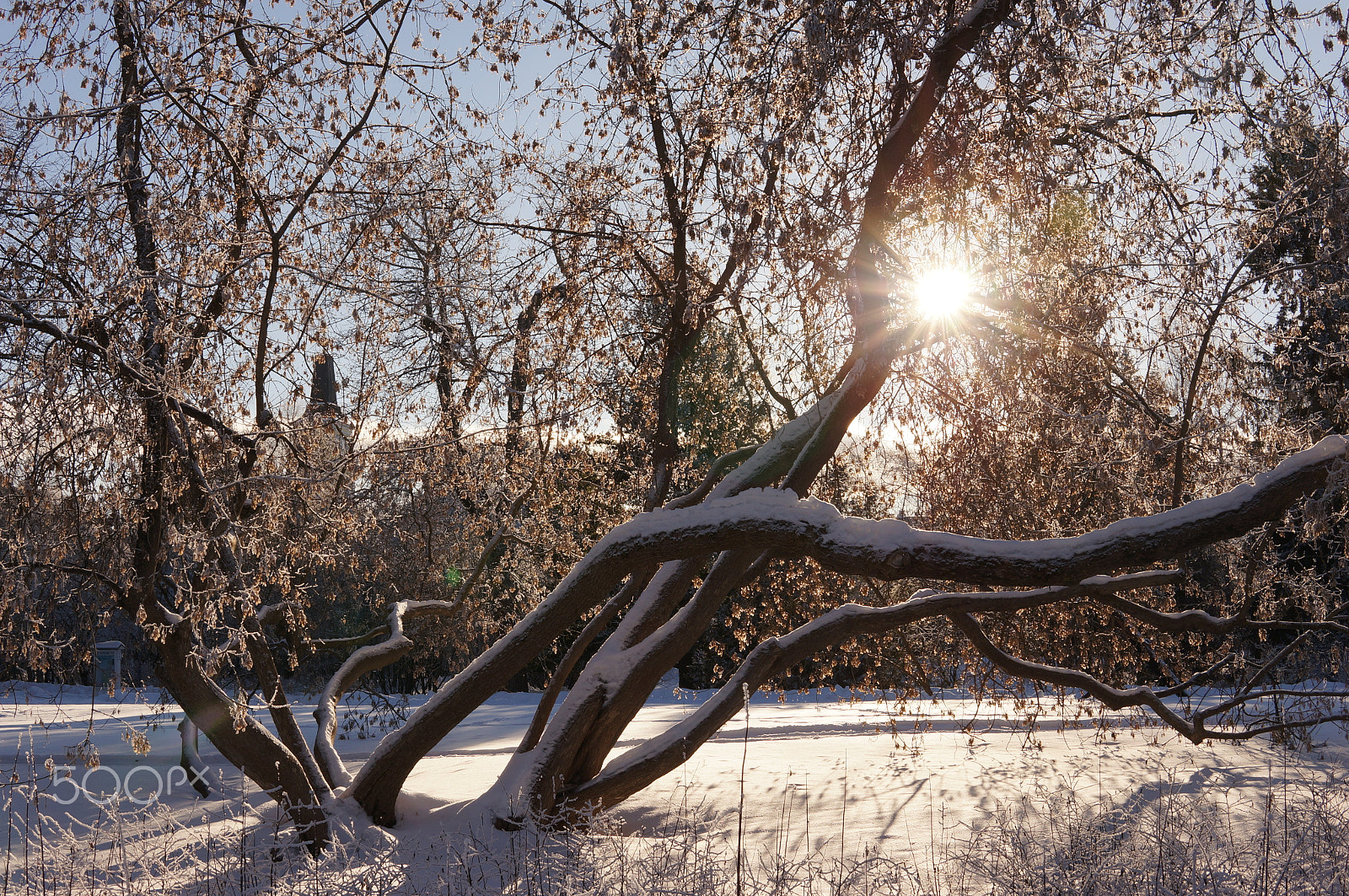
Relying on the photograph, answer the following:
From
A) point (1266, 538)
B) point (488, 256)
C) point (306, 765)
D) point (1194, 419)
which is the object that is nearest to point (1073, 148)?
point (1194, 419)

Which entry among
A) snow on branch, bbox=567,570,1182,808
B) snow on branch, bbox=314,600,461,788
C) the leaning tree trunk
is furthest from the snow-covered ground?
snow on branch, bbox=314,600,461,788

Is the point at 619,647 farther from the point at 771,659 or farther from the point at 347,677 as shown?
the point at 347,677

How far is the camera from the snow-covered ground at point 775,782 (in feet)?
23.0

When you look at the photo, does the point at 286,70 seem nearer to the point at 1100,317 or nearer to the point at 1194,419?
the point at 1100,317

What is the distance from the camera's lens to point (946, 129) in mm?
7488

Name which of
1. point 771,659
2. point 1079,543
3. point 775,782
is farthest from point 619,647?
point 1079,543

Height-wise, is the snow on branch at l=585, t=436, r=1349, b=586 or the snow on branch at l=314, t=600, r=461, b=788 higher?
the snow on branch at l=585, t=436, r=1349, b=586

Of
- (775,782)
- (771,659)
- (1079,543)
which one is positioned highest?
(1079,543)

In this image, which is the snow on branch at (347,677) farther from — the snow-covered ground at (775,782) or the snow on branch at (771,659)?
the snow on branch at (771,659)

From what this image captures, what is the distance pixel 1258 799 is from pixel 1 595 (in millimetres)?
9793

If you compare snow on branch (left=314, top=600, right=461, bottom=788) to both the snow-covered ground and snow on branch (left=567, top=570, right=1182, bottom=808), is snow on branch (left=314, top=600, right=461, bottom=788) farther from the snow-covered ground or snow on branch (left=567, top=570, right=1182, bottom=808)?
snow on branch (left=567, top=570, right=1182, bottom=808)

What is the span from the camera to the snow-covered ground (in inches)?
276

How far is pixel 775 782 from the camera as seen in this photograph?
32.2 ft

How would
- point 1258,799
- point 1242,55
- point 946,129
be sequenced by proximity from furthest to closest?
point 1258,799
point 946,129
point 1242,55
